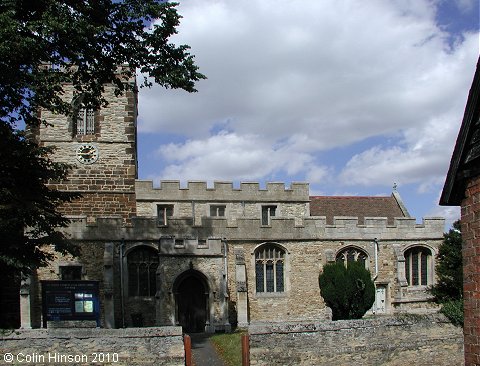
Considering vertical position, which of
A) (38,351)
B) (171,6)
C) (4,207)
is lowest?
(38,351)

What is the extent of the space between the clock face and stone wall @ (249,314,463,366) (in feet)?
58.2

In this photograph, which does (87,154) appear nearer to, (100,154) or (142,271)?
(100,154)

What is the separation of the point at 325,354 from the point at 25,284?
14.2 meters

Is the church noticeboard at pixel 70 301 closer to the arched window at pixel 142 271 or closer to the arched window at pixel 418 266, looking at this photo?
the arched window at pixel 142 271

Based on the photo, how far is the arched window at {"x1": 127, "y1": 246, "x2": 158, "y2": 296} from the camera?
82.4ft

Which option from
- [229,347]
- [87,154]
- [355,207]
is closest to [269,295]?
[229,347]

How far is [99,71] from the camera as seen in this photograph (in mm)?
15016

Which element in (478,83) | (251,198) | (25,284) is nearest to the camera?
(478,83)

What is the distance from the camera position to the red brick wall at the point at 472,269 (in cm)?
536

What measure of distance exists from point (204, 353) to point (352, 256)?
37.9ft

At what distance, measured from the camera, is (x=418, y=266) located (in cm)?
2820

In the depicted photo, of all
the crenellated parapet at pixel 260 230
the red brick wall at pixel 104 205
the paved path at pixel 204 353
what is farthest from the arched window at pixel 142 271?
the paved path at pixel 204 353

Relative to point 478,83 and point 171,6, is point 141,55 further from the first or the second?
point 478,83

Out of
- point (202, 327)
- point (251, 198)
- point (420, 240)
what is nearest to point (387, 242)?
point (420, 240)
